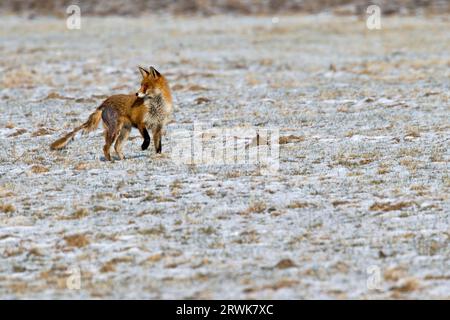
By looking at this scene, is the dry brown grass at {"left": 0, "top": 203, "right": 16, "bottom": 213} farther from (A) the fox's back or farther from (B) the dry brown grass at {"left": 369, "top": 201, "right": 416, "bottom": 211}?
(B) the dry brown grass at {"left": 369, "top": 201, "right": 416, "bottom": 211}

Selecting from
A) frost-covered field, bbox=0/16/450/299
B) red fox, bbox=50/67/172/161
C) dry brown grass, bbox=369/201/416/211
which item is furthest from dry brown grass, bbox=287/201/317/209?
red fox, bbox=50/67/172/161

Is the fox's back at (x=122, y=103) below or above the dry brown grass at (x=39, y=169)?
above

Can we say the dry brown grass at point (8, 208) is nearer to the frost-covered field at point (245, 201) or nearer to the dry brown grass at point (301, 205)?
the frost-covered field at point (245, 201)

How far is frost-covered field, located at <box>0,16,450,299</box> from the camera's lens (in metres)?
9.28

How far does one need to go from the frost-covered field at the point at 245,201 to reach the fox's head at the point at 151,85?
51.6 inches

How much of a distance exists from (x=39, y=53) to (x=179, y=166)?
26.4m

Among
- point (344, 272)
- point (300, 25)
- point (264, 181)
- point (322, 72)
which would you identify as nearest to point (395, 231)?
point (344, 272)

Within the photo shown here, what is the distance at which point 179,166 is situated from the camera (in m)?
14.8

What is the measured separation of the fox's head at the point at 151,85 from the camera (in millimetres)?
14891

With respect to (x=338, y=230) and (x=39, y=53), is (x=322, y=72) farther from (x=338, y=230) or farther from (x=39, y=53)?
(x=338, y=230)

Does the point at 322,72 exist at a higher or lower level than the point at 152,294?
higher

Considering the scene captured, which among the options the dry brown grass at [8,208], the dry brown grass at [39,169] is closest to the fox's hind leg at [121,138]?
the dry brown grass at [39,169]

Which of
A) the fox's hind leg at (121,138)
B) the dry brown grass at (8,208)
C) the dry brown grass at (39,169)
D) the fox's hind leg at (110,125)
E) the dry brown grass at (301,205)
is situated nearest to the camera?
the dry brown grass at (301,205)
